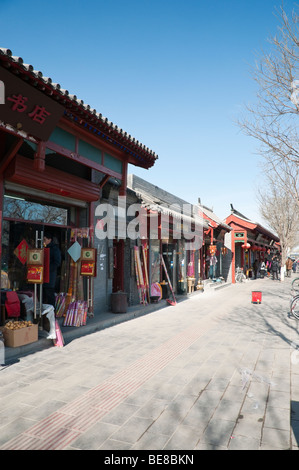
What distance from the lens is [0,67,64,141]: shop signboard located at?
16.4ft

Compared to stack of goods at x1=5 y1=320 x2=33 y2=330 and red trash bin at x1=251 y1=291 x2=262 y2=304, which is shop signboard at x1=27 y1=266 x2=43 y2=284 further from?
red trash bin at x1=251 y1=291 x2=262 y2=304

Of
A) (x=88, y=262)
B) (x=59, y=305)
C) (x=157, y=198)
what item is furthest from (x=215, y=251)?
(x=59, y=305)

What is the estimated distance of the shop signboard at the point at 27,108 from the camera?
196 inches

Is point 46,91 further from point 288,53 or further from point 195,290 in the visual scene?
point 195,290

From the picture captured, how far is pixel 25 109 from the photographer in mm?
5406

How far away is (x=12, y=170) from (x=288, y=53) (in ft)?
20.9

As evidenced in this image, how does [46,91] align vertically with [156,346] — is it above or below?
above

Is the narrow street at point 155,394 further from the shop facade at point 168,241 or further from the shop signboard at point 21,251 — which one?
the shop facade at point 168,241

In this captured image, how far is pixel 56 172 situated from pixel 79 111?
5.06 feet

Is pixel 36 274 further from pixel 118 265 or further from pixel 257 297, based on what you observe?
pixel 257 297

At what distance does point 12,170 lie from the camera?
244 inches

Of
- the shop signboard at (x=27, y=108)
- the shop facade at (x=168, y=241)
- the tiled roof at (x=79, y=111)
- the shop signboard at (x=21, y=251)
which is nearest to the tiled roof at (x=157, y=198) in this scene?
the shop facade at (x=168, y=241)
